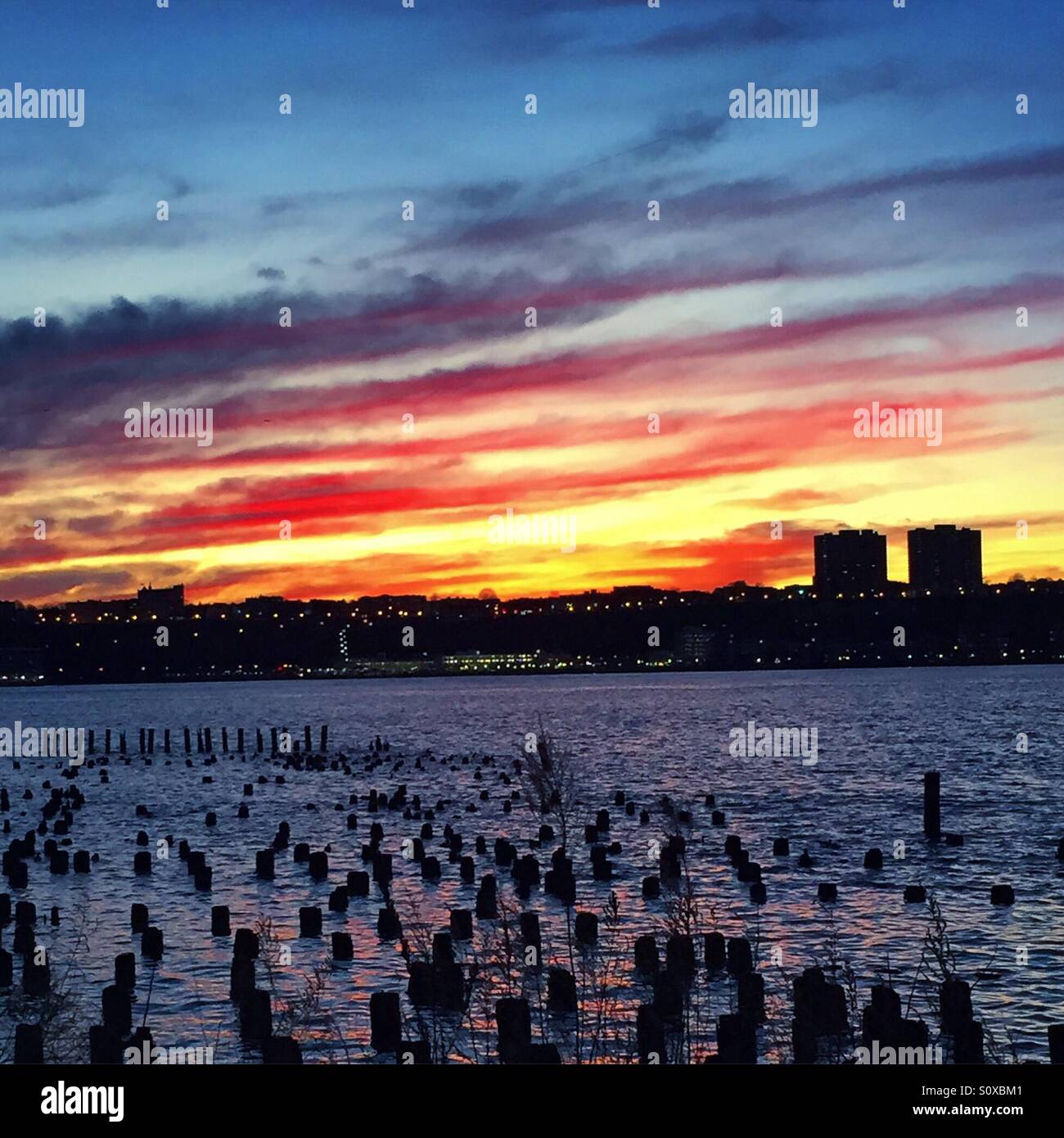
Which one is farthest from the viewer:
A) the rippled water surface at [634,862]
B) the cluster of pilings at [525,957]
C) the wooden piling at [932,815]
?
the wooden piling at [932,815]

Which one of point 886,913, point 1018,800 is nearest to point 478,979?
point 886,913

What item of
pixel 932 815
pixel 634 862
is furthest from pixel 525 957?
pixel 932 815

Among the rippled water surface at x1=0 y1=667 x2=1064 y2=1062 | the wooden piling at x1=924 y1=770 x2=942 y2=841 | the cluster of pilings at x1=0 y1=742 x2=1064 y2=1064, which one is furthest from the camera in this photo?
the wooden piling at x1=924 y1=770 x2=942 y2=841

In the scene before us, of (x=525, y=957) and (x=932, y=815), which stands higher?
(x=525, y=957)

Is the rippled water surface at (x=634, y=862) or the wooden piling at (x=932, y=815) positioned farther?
the wooden piling at (x=932, y=815)

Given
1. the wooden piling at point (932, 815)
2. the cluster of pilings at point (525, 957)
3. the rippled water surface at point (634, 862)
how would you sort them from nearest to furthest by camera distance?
the cluster of pilings at point (525, 957) → the rippled water surface at point (634, 862) → the wooden piling at point (932, 815)

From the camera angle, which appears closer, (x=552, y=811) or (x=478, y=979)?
(x=478, y=979)

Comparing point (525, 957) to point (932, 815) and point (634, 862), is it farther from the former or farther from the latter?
point (932, 815)

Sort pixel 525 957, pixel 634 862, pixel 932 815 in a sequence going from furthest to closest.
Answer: pixel 932 815
pixel 634 862
pixel 525 957

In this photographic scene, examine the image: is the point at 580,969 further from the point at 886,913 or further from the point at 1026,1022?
the point at 886,913

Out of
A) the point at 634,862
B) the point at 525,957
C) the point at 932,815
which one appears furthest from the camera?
the point at 932,815

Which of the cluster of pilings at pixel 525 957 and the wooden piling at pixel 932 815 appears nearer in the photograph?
the cluster of pilings at pixel 525 957
